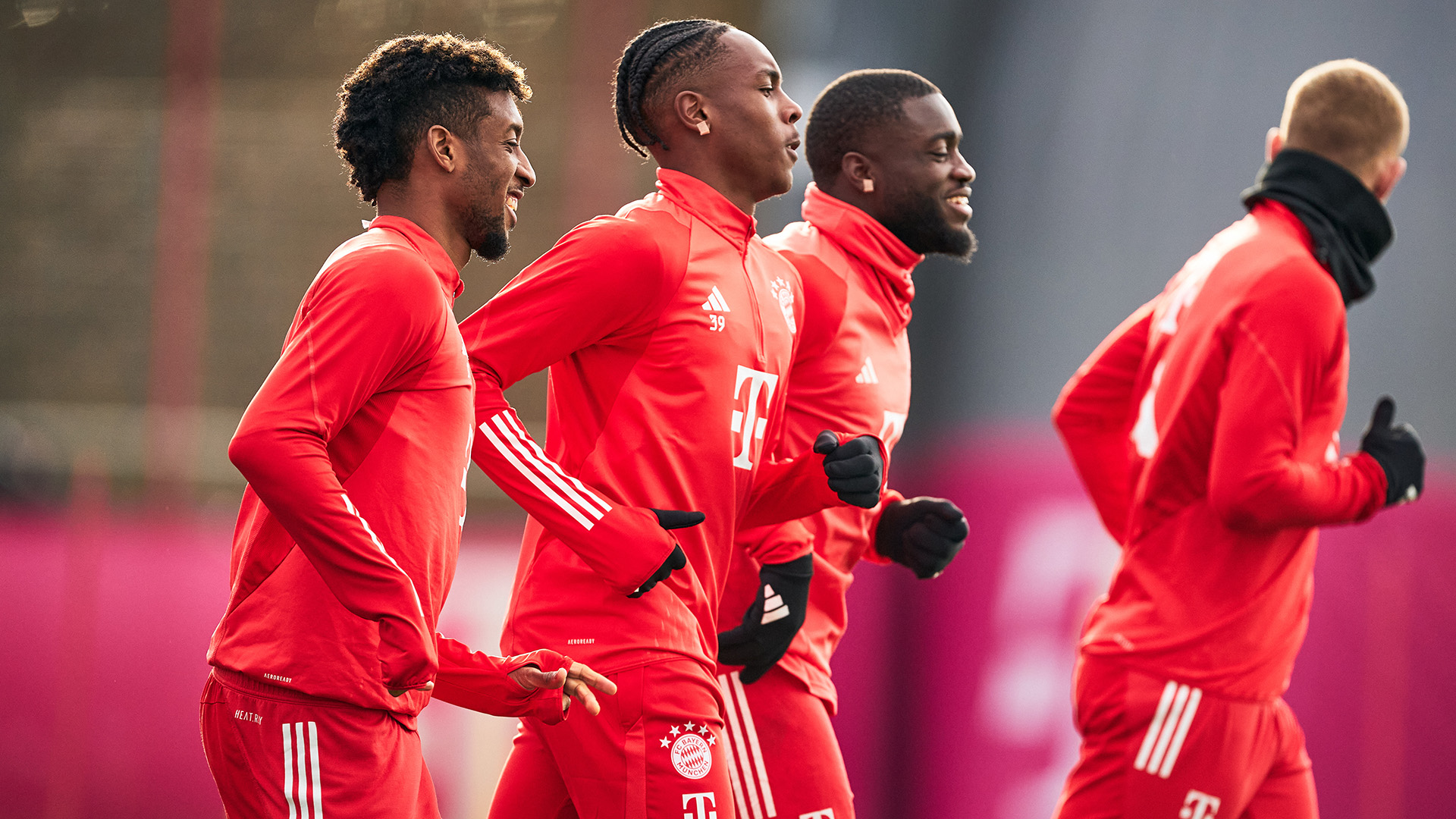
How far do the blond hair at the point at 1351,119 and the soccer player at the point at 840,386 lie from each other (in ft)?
2.65

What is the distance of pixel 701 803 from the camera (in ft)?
7.63

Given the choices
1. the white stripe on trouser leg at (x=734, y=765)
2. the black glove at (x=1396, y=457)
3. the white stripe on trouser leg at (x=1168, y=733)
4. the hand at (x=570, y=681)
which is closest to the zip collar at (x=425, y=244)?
the hand at (x=570, y=681)

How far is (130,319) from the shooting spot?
5117 mm

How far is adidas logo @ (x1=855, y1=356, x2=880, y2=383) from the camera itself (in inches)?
120

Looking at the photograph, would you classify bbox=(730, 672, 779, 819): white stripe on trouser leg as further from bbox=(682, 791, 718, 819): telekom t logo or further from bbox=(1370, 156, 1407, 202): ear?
bbox=(1370, 156, 1407, 202): ear

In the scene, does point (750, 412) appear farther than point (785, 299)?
No

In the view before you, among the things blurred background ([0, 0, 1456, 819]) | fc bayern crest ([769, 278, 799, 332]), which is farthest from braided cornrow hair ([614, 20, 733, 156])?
blurred background ([0, 0, 1456, 819])

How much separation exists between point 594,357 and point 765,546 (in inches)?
22.6

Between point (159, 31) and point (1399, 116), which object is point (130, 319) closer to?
point (159, 31)

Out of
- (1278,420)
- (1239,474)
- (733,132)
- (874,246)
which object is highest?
(733,132)

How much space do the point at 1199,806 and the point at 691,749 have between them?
1217mm

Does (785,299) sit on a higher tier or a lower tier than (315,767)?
higher

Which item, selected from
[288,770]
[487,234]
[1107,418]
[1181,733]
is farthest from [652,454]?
[1107,418]

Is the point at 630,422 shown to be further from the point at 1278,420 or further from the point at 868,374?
the point at 1278,420
